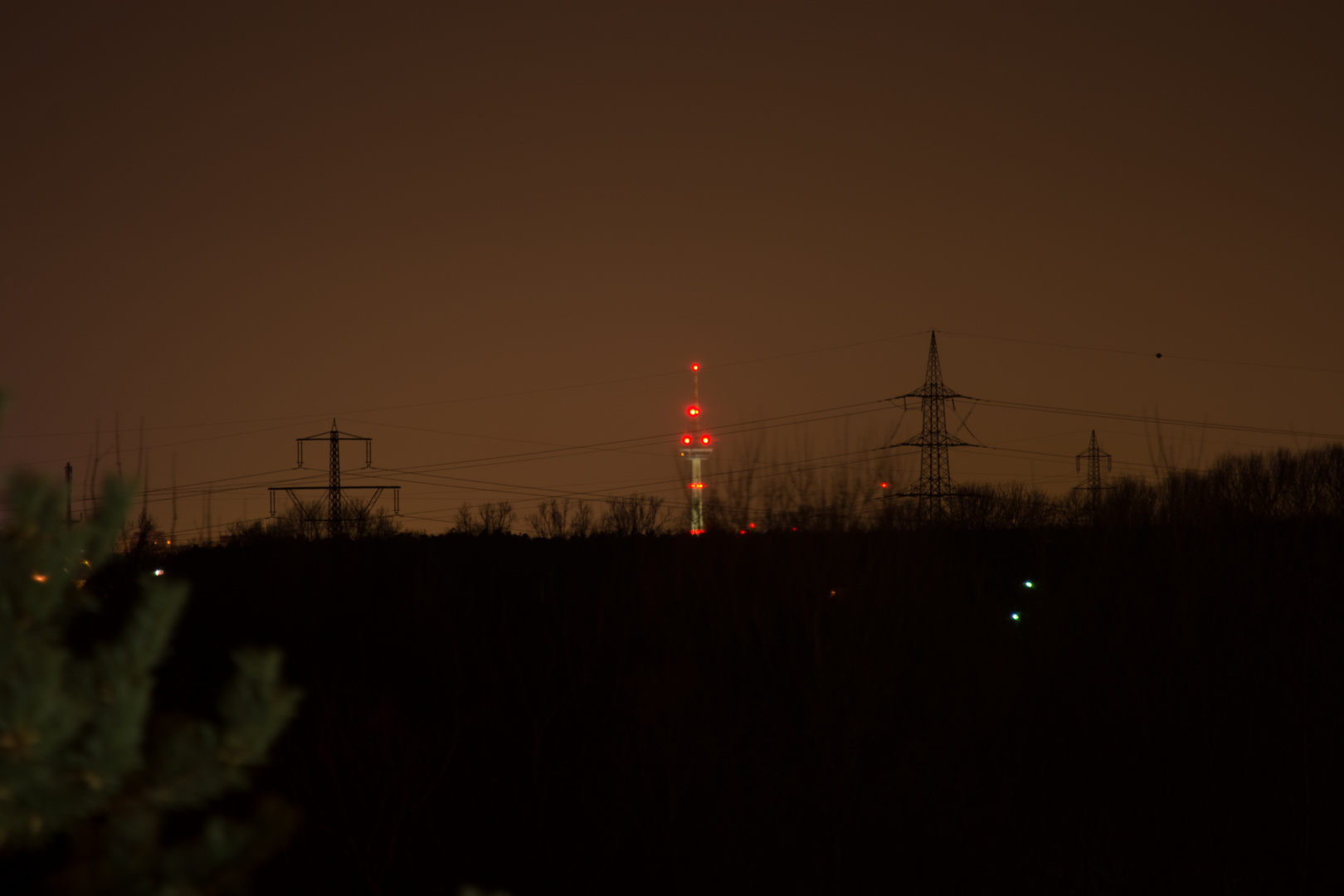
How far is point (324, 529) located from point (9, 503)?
55078 millimetres

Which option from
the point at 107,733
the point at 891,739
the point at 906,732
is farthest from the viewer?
the point at 891,739


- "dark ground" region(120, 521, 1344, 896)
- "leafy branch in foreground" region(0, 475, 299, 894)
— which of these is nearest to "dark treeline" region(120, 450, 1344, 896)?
"dark ground" region(120, 521, 1344, 896)

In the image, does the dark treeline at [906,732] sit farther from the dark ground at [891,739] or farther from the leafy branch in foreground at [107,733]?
the leafy branch in foreground at [107,733]

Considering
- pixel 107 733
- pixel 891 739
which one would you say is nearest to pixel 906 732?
pixel 891 739

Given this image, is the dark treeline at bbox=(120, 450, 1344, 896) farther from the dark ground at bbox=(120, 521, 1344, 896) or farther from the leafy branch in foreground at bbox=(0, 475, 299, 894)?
the leafy branch in foreground at bbox=(0, 475, 299, 894)

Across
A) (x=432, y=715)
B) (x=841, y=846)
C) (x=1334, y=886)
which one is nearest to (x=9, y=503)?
(x=841, y=846)

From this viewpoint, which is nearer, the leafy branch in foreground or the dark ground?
the leafy branch in foreground

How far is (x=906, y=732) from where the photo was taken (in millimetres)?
27469

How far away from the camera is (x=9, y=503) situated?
8.91 feet

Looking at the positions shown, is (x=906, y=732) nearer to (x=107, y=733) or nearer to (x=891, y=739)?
(x=891, y=739)

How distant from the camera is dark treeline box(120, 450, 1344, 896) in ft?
83.7

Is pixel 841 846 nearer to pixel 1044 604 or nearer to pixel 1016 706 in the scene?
pixel 1016 706

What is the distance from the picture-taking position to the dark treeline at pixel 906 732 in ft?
83.7

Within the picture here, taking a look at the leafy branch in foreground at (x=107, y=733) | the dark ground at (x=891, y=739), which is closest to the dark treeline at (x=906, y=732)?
the dark ground at (x=891, y=739)
